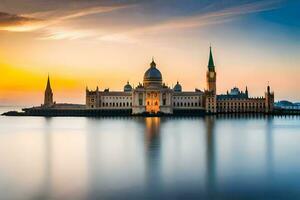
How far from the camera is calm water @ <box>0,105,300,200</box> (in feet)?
60.1

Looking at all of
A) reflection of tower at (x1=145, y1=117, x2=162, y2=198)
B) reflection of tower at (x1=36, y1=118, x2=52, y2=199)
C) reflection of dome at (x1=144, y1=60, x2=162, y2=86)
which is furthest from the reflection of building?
reflection of tower at (x1=36, y1=118, x2=52, y2=199)

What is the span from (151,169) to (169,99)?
80221 mm

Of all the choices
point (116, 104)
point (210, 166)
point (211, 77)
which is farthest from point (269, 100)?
point (210, 166)

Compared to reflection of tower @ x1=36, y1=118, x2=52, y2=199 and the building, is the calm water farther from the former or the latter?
the building

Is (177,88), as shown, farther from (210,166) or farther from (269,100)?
(210,166)

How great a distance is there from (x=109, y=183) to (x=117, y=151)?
38.2 feet

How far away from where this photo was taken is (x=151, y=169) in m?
23.6

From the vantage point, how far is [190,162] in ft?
85.3

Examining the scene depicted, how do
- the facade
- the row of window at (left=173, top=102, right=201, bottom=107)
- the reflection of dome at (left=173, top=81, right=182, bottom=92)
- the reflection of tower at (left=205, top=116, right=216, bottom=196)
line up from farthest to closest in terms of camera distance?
the reflection of dome at (left=173, top=81, right=182, bottom=92) < the row of window at (left=173, top=102, right=201, bottom=107) < the facade < the reflection of tower at (left=205, top=116, right=216, bottom=196)

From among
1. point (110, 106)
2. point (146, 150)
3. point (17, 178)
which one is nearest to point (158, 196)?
point (17, 178)

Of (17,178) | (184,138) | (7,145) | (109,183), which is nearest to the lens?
(109,183)

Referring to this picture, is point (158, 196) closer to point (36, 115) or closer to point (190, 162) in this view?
point (190, 162)

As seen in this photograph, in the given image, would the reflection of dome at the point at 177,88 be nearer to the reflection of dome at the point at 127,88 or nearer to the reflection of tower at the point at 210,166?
the reflection of dome at the point at 127,88

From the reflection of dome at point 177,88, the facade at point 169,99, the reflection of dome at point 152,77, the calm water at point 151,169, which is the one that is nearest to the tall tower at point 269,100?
the facade at point 169,99
